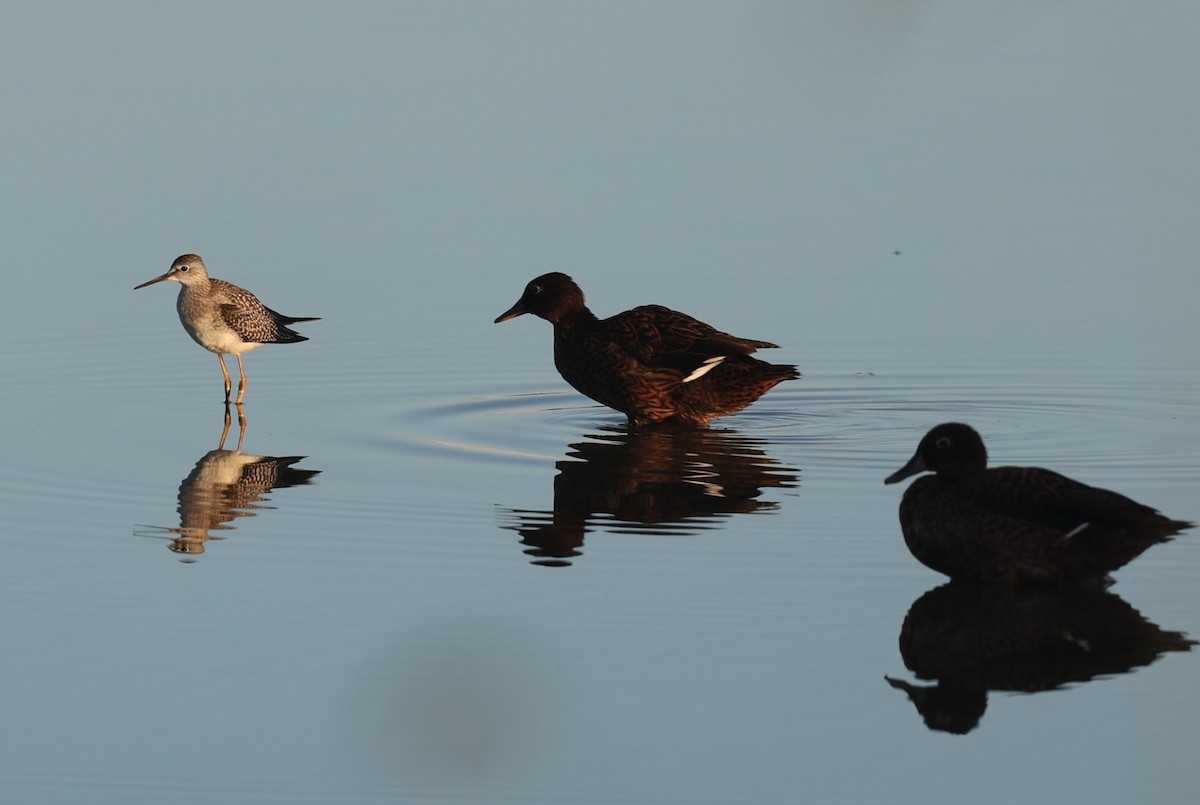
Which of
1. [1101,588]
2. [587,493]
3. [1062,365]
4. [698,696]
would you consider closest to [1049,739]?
[698,696]

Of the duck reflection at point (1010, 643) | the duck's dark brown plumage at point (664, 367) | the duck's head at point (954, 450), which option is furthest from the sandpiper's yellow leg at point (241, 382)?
the duck reflection at point (1010, 643)

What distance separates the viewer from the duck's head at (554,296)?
14.0 m

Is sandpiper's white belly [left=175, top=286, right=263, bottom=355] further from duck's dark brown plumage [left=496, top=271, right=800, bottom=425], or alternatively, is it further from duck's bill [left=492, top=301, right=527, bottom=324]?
duck's dark brown plumage [left=496, top=271, right=800, bottom=425]

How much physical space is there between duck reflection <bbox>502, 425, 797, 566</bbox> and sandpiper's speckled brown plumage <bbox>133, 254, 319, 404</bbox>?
10.2 ft

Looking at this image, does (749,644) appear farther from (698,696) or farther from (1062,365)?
(1062,365)

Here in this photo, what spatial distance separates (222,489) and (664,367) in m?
3.53

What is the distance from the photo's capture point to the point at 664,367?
43.3 feet

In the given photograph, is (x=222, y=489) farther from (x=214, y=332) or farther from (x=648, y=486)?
(x=214, y=332)

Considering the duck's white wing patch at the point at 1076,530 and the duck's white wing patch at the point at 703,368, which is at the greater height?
the duck's white wing patch at the point at 703,368

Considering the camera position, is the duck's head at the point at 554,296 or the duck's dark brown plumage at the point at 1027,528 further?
the duck's head at the point at 554,296

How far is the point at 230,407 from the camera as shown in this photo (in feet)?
44.3

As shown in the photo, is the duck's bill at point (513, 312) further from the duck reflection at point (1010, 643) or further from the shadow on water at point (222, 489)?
the duck reflection at point (1010, 643)

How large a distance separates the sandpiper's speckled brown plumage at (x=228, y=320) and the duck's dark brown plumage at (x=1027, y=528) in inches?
278

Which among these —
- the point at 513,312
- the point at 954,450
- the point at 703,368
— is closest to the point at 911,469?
the point at 954,450
